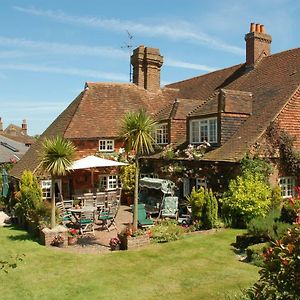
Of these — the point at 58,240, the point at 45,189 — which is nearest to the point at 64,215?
the point at 58,240

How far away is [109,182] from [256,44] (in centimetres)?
1392

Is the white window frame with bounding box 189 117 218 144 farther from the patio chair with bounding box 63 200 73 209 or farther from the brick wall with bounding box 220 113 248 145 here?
the patio chair with bounding box 63 200 73 209

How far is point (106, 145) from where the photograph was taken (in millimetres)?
26453

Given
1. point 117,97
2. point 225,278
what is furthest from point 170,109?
point 225,278

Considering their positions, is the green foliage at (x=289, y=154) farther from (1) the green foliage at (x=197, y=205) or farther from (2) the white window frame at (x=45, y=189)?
(2) the white window frame at (x=45, y=189)

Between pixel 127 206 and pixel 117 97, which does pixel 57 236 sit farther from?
pixel 117 97

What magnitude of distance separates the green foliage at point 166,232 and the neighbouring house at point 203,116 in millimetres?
4121

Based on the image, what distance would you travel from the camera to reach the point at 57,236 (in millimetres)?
15773

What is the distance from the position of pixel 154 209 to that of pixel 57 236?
637 centimetres

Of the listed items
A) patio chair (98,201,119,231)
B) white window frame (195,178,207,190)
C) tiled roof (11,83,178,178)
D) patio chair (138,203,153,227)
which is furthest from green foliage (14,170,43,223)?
white window frame (195,178,207,190)

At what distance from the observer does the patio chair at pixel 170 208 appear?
64.0 ft

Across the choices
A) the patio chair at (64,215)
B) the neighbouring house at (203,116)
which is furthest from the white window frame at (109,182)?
the patio chair at (64,215)

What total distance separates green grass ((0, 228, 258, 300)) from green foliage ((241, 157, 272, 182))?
11.8ft

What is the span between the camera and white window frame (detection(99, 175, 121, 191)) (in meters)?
25.8
